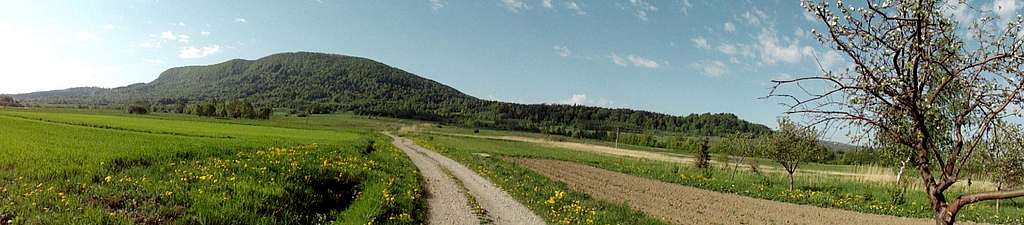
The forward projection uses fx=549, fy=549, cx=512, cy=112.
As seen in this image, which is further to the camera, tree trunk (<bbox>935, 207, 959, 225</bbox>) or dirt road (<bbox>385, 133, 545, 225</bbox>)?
dirt road (<bbox>385, 133, 545, 225</bbox>)

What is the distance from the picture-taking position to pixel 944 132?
5.91 meters

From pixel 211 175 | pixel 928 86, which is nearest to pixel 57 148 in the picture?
pixel 211 175

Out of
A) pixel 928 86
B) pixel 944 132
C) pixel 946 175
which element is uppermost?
pixel 928 86

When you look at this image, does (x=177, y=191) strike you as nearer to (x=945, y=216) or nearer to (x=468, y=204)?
(x=468, y=204)

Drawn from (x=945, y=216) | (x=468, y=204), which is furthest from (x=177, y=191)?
(x=945, y=216)

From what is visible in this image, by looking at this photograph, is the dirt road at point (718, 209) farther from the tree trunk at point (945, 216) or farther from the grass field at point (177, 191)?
the tree trunk at point (945, 216)

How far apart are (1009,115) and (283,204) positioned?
45.3ft

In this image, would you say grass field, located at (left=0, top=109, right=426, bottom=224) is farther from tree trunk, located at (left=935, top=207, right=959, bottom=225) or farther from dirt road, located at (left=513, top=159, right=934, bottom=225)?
tree trunk, located at (left=935, top=207, right=959, bottom=225)

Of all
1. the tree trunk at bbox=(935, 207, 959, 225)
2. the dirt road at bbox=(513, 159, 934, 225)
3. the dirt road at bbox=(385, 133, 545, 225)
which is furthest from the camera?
the dirt road at bbox=(513, 159, 934, 225)

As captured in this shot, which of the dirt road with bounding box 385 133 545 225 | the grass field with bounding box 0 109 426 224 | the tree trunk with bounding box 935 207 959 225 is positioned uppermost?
the tree trunk with bounding box 935 207 959 225

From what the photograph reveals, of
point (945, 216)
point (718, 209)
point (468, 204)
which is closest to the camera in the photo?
point (945, 216)

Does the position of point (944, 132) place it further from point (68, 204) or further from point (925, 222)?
point (925, 222)

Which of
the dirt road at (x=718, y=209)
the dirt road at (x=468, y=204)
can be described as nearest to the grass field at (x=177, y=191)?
the dirt road at (x=468, y=204)

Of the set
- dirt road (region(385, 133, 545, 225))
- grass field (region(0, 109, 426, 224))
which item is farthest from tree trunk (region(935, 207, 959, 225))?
dirt road (region(385, 133, 545, 225))
